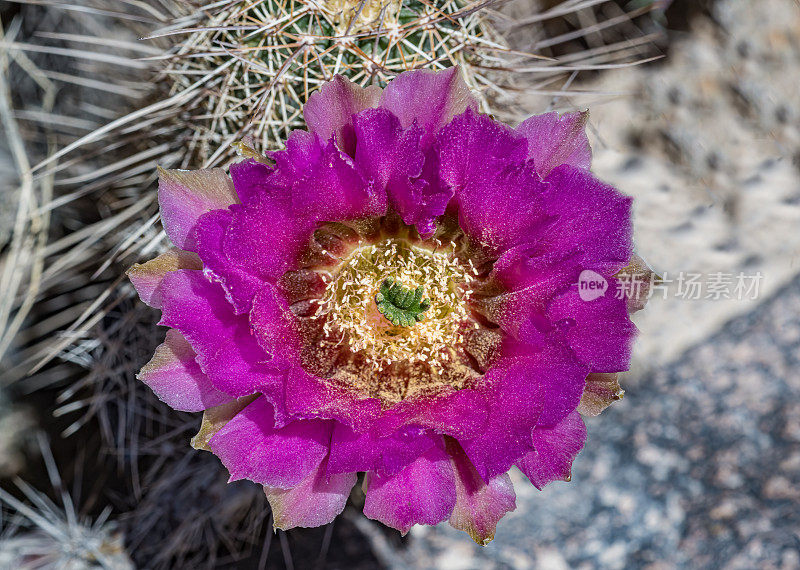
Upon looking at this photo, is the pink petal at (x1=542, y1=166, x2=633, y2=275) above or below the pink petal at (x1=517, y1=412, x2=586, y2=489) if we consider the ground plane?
above

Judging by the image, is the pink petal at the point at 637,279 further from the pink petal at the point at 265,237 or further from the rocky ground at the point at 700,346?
the rocky ground at the point at 700,346

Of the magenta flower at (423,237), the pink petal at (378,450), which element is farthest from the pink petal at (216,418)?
the pink petal at (378,450)

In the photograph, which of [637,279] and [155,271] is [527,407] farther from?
[155,271]

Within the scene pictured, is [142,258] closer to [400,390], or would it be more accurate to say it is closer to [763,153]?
[400,390]

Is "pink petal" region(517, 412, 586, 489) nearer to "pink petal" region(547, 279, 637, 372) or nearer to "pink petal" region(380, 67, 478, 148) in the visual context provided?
"pink petal" region(547, 279, 637, 372)

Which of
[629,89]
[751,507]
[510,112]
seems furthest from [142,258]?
[751,507]

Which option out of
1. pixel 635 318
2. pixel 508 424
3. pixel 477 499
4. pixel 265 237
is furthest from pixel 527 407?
pixel 635 318

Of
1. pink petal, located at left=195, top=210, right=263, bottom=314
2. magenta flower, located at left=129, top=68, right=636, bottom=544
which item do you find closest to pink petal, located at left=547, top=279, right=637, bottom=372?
magenta flower, located at left=129, top=68, right=636, bottom=544
